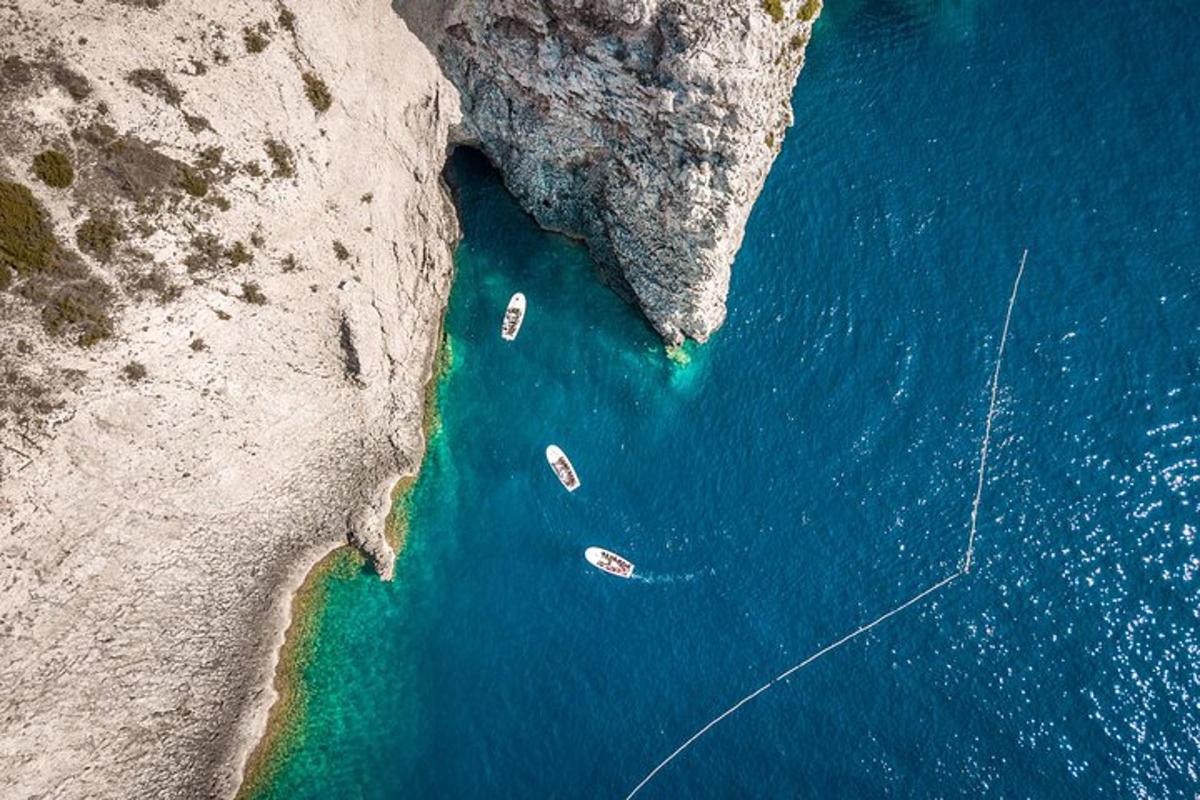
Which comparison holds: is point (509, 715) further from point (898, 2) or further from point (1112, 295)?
point (898, 2)

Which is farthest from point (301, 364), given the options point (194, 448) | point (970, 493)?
point (970, 493)

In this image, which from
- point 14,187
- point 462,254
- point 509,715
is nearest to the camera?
point 14,187

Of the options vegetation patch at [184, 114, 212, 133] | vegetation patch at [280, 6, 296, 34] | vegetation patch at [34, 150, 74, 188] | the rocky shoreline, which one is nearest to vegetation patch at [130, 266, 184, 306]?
the rocky shoreline

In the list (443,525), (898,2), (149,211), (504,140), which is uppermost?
(898,2)

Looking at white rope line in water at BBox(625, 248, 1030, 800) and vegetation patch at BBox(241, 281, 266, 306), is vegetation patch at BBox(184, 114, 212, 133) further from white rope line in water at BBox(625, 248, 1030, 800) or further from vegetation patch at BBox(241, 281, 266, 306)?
white rope line in water at BBox(625, 248, 1030, 800)

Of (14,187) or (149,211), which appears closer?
(14,187)
